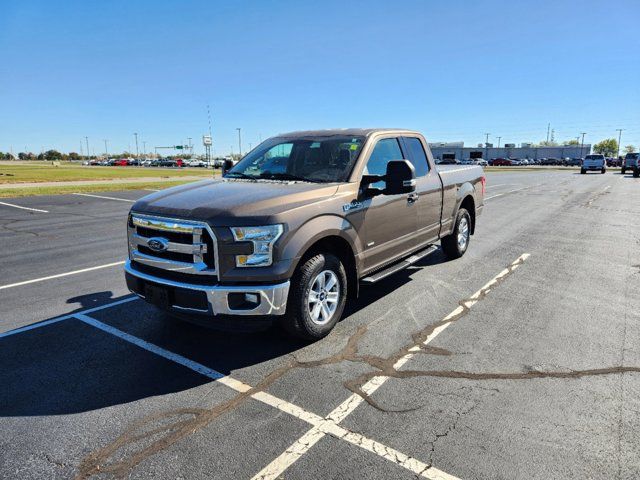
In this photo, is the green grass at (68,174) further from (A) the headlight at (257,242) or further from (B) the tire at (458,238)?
(A) the headlight at (257,242)

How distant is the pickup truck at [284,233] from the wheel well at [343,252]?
0.4 inches

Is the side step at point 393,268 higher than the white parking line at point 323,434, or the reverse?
the side step at point 393,268

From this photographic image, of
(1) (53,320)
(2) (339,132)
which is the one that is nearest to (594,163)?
(2) (339,132)

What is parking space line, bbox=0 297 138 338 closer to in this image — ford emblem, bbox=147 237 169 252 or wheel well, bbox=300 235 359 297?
ford emblem, bbox=147 237 169 252

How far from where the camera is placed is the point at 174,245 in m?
3.79

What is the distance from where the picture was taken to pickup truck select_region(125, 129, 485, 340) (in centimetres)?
360

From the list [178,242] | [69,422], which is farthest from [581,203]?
[69,422]

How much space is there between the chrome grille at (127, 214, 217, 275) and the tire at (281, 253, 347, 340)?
73cm

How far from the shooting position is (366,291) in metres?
5.73

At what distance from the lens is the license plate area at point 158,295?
12.3ft

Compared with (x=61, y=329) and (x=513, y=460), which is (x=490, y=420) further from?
(x=61, y=329)

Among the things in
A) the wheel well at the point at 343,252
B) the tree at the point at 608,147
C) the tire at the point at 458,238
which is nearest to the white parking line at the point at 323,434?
the wheel well at the point at 343,252

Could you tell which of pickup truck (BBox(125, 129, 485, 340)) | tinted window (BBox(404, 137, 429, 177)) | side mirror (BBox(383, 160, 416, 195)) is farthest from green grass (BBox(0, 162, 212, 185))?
side mirror (BBox(383, 160, 416, 195))

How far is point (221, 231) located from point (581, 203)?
15978 millimetres
